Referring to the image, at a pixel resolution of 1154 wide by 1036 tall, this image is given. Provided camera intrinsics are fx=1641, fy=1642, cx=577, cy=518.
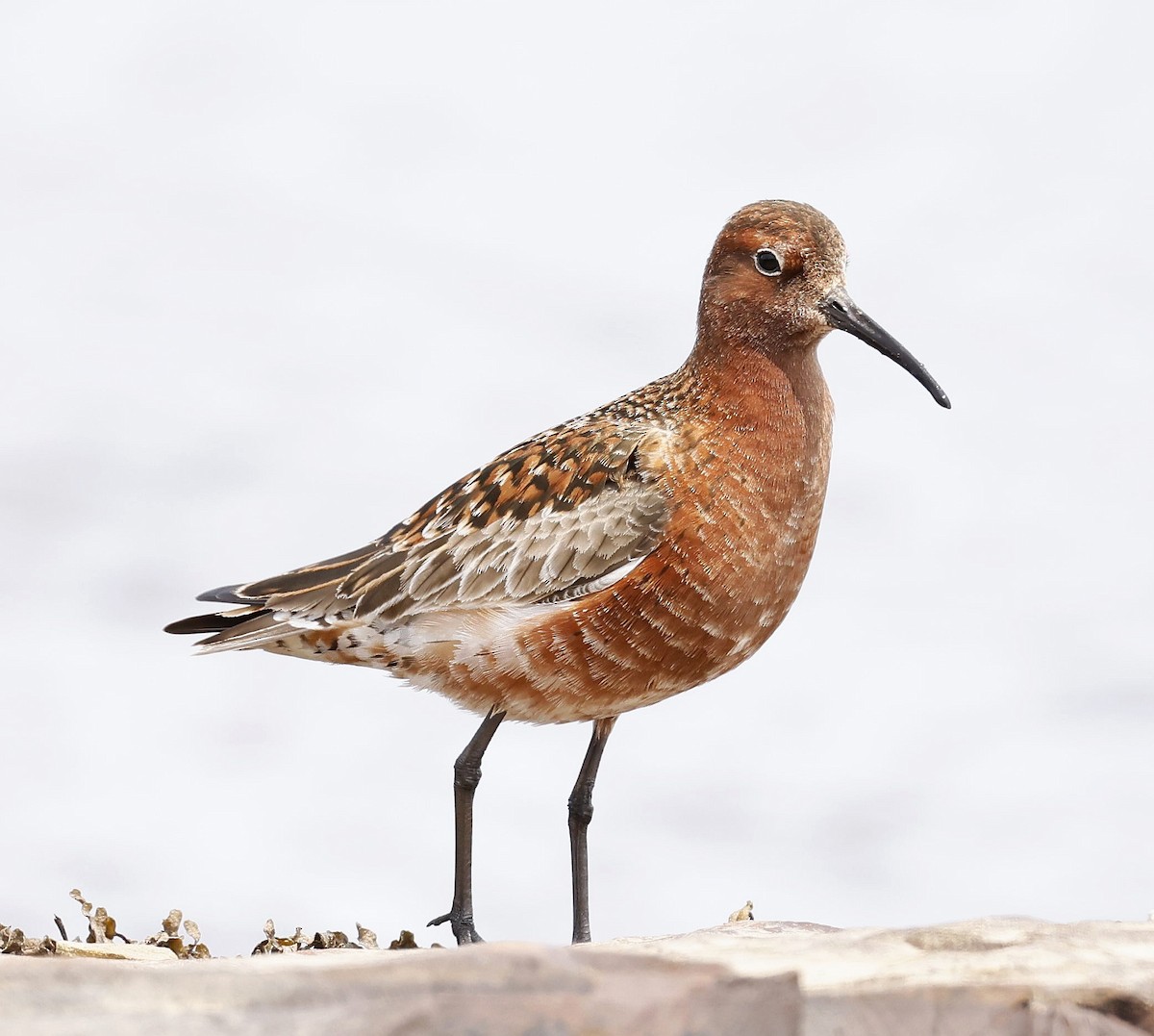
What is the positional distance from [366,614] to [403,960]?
2.96m

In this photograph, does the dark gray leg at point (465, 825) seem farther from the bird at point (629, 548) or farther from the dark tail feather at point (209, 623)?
the dark tail feather at point (209, 623)

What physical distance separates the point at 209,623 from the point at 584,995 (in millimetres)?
3770

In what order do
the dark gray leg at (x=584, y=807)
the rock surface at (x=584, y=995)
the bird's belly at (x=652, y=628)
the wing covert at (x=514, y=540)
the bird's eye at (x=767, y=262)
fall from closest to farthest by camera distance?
1. the rock surface at (x=584, y=995)
2. the bird's belly at (x=652, y=628)
3. the wing covert at (x=514, y=540)
4. the bird's eye at (x=767, y=262)
5. the dark gray leg at (x=584, y=807)

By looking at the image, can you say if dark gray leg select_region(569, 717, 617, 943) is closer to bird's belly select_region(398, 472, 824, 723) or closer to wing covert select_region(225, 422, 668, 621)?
bird's belly select_region(398, 472, 824, 723)

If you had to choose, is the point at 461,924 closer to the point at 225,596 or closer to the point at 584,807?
the point at 584,807

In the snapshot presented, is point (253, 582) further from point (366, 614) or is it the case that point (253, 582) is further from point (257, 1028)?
point (257, 1028)

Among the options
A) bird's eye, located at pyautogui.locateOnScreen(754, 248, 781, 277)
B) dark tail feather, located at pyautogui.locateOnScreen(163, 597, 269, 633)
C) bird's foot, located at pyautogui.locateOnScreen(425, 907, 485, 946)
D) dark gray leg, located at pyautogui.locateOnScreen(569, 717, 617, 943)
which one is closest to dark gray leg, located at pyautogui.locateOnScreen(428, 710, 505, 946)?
bird's foot, located at pyautogui.locateOnScreen(425, 907, 485, 946)

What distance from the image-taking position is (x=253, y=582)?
24.0ft

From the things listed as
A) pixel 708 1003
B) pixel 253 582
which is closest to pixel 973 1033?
pixel 708 1003

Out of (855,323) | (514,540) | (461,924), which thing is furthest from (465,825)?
(855,323)

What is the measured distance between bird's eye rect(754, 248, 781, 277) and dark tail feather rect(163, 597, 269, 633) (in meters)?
2.59

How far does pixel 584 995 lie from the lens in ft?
13.0

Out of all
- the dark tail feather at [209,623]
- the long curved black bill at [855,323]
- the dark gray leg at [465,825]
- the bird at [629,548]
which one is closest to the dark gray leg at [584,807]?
the bird at [629,548]

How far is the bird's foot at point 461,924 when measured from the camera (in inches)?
264
